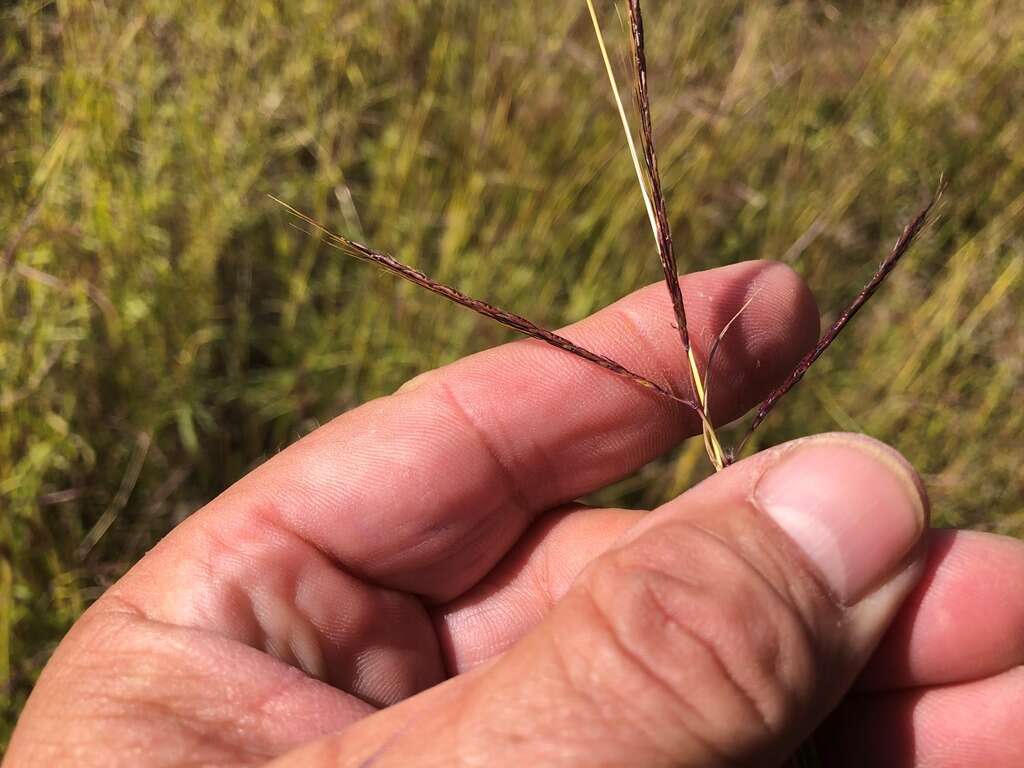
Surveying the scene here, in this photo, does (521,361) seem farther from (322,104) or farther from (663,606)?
(322,104)

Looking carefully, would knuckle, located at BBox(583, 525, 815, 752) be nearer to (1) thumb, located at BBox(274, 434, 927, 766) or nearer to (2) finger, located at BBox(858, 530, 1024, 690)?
(1) thumb, located at BBox(274, 434, 927, 766)

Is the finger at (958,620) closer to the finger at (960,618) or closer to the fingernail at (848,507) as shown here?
the finger at (960,618)

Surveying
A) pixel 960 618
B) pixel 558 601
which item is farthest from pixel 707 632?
Result: pixel 960 618

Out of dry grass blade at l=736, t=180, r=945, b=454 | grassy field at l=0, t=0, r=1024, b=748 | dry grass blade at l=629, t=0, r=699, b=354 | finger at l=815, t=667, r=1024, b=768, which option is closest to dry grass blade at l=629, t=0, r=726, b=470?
dry grass blade at l=629, t=0, r=699, b=354

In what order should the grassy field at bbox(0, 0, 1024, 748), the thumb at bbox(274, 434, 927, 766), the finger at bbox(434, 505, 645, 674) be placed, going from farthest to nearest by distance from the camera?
the grassy field at bbox(0, 0, 1024, 748) → the finger at bbox(434, 505, 645, 674) → the thumb at bbox(274, 434, 927, 766)

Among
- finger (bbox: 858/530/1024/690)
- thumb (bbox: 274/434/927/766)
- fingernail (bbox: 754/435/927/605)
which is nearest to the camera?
thumb (bbox: 274/434/927/766)

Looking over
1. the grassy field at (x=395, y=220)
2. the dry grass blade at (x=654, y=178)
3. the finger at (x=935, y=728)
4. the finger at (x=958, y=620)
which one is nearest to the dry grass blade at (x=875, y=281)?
the dry grass blade at (x=654, y=178)

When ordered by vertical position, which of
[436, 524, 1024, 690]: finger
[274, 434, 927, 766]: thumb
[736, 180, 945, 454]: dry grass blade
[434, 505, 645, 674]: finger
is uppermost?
[736, 180, 945, 454]: dry grass blade

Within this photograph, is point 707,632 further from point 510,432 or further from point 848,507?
point 510,432
